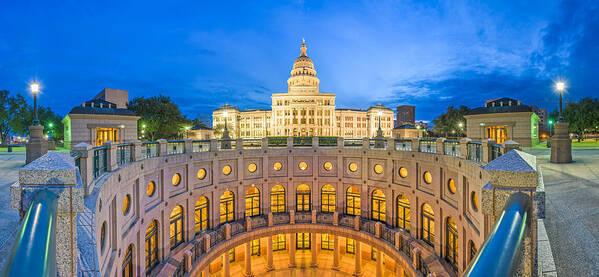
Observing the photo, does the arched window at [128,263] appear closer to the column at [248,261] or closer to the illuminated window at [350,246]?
the column at [248,261]

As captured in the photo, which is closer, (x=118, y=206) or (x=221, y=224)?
(x=118, y=206)

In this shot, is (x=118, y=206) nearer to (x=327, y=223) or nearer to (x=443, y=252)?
(x=327, y=223)

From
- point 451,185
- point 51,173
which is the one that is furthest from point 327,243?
point 51,173

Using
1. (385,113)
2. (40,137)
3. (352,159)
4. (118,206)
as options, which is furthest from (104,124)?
(385,113)

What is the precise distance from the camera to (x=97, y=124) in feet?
94.8

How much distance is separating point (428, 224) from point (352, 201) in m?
7.31

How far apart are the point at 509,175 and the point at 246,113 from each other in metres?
119

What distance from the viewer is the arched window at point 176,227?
17.7m

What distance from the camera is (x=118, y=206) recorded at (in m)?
10.5

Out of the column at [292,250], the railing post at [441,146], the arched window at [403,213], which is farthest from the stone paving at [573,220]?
the column at [292,250]

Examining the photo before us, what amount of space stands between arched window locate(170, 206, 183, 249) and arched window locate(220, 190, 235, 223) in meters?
3.93

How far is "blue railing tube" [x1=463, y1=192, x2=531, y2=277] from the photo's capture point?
1.72 m

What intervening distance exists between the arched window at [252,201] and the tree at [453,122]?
45.9 meters

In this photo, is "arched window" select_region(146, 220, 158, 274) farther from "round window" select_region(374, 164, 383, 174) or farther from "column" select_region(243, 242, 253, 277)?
"round window" select_region(374, 164, 383, 174)
